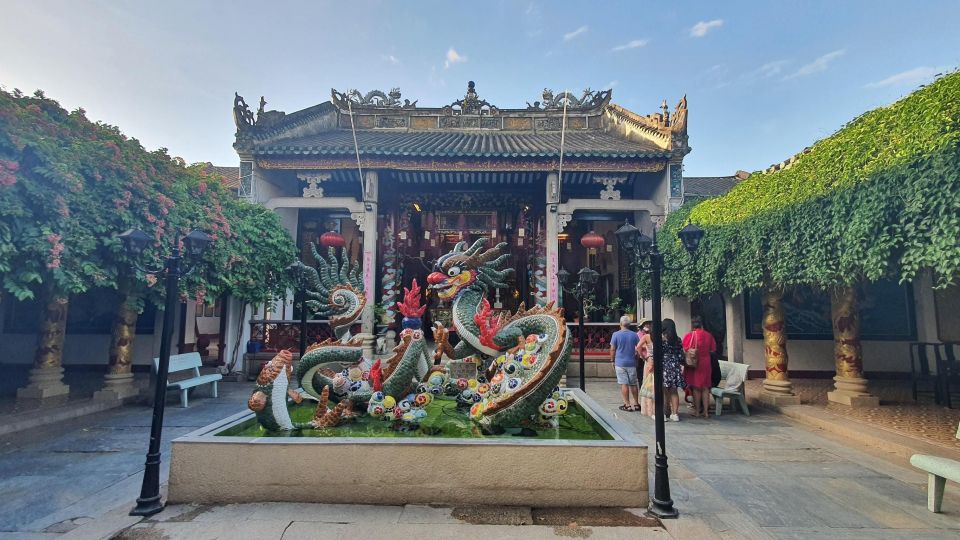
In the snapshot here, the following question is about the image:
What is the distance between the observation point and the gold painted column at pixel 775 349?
7.65m

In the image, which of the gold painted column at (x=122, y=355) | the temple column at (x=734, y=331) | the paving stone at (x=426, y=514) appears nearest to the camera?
the paving stone at (x=426, y=514)

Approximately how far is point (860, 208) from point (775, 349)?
3.64 meters

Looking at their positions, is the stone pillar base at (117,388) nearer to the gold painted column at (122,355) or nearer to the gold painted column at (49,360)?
the gold painted column at (122,355)

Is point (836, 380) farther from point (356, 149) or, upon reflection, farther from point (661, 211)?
point (356, 149)

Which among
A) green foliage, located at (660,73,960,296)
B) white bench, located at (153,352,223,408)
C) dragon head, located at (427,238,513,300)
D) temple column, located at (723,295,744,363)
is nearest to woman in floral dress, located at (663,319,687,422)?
green foliage, located at (660,73,960,296)

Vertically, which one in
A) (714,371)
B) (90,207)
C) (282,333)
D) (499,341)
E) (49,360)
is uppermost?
(90,207)

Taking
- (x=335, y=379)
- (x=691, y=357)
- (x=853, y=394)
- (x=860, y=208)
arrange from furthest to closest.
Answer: (x=853, y=394)
(x=691, y=357)
(x=860, y=208)
(x=335, y=379)

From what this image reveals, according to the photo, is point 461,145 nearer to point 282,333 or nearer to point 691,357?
point 282,333

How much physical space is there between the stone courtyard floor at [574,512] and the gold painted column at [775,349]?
1.87 meters

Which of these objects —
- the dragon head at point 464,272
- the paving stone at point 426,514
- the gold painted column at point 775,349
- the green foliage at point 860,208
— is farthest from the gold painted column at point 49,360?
the gold painted column at point 775,349

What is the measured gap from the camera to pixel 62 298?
6.23 m

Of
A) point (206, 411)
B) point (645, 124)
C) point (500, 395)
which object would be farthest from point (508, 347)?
point (645, 124)

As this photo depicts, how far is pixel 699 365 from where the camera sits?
6.89 metres

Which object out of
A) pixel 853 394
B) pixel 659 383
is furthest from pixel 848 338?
pixel 659 383
